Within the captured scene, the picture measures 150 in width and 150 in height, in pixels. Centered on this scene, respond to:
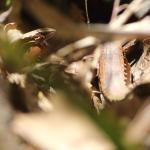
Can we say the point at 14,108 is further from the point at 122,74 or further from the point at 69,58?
the point at 122,74

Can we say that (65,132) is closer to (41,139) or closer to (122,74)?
(41,139)

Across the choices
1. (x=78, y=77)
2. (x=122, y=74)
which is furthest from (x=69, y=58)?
(x=122, y=74)

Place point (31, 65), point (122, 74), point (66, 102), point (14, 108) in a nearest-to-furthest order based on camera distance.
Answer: point (66, 102) < point (14, 108) < point (31, 65) < point (122, 74)

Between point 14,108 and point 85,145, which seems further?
point 14,108

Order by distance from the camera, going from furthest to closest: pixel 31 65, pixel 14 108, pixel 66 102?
1. pixel 31 65
2. pixel 14 108
3. pixel 66 102

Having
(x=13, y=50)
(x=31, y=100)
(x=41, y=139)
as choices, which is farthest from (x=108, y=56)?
(x=41, y=139)

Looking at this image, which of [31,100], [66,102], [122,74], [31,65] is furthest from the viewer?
[122,74]

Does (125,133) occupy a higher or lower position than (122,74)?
higher

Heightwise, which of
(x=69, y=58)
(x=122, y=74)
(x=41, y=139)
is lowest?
(x=122, y=74)

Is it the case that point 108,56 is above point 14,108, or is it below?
below
